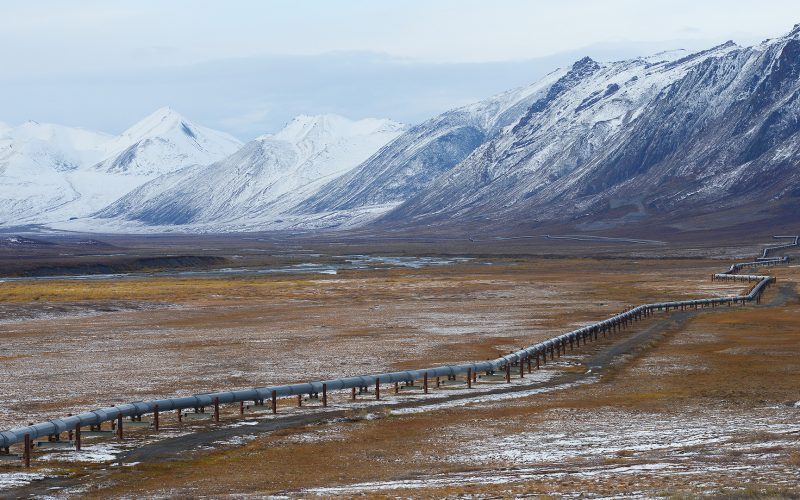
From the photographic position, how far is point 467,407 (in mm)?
40344

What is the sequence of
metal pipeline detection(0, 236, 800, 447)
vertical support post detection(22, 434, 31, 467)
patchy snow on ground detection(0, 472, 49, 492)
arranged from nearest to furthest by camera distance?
patchy snow on ground detection(0, 472, 49, 492), vertical support post detection(22, 434, 31, 467), metal pipeline detection(0, 236, 800, 447)

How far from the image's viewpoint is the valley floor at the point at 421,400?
27.2 m

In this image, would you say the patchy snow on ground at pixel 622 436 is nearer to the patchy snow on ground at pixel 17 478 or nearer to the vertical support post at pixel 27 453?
the patchy snow on ground at pixel 17 478

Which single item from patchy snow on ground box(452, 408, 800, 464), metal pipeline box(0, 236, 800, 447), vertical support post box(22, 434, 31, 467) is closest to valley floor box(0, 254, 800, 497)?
patchy snow on ground box(452, 408, 800, 464)

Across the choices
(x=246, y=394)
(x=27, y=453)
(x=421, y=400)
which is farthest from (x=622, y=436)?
(x=27, y=453)

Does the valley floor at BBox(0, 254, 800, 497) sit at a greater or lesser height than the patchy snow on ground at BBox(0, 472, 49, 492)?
lesser

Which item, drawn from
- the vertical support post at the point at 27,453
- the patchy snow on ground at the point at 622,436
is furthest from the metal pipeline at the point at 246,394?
the patchy snow on ground at the point at 622,436

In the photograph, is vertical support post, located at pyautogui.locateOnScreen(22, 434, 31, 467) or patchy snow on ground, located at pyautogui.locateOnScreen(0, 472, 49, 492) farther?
vertical support post, located at pyautogui.locateOnScreen(22, 434, 31, 467)

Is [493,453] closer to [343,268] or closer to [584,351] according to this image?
[584,351]

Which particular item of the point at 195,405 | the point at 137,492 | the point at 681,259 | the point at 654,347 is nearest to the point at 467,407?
the point at 195,405

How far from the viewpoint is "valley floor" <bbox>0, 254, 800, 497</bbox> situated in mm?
27172

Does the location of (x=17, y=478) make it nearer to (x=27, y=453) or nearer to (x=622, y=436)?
(x=27, y=453)

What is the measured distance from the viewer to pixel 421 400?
4225 centimetres

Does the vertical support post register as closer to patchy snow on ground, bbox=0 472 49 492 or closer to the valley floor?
the valley floor
